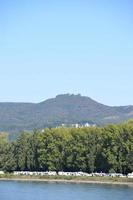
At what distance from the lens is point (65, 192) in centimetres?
6234

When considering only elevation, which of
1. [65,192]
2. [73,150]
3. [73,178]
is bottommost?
[65,192]

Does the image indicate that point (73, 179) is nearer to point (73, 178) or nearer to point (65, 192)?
point (73, 178)

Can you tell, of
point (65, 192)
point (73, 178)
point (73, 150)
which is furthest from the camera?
point (73, 150)

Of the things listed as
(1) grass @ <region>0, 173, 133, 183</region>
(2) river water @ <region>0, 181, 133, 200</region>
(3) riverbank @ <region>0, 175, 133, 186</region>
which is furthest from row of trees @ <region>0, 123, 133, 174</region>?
(2) river water @ <region>0, 181, 133, 200</region>

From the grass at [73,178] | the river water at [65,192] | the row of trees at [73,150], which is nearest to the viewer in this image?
the river water at [65,192]

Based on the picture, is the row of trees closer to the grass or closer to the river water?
the grass

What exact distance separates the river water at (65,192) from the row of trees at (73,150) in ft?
32.4

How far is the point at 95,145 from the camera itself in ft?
281

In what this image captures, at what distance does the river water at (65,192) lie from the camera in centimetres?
5728

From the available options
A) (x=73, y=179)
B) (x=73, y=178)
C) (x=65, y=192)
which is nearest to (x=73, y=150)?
(x=73, y=178)

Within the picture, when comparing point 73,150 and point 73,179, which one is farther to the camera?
point 73,150

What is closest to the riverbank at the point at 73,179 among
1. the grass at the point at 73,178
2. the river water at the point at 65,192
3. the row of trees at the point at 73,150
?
the grass at the point at 73,178

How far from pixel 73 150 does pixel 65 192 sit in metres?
24.6

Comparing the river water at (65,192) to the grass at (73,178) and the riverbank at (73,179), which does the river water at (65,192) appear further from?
the grass at (73,178)
